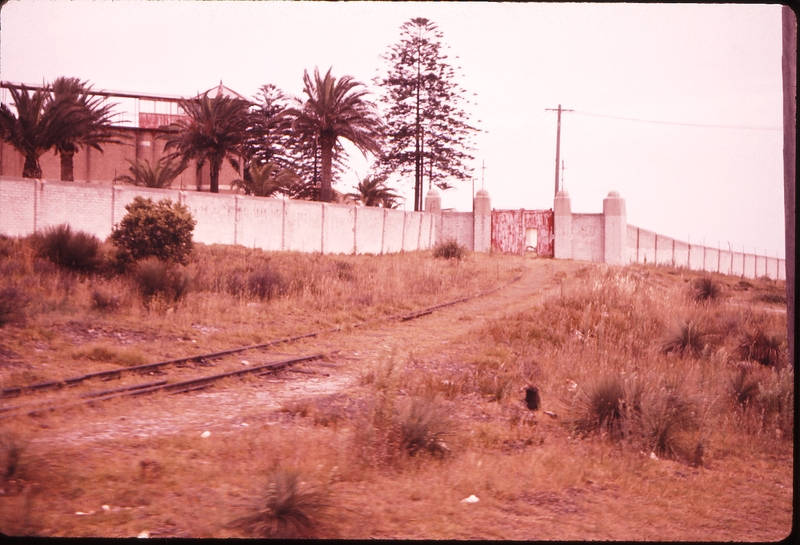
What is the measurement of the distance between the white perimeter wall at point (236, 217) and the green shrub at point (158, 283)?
30.3 feet

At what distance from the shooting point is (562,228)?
1516 inches

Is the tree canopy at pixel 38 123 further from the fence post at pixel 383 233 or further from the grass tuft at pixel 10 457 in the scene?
the grass tuft at pixel 10 457

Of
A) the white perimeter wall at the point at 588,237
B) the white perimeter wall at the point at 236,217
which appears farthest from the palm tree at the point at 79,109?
the white perimeter wall at the point at 588,237

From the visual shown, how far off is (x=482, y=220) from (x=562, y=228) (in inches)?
184

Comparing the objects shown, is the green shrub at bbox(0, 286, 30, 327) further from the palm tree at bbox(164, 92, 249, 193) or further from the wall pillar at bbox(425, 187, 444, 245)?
the wall pillar at bbox(425, 187, 444, 245)

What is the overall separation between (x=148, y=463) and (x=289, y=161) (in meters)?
43.1

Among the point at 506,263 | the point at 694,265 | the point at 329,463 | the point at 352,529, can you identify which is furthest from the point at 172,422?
the point at 694,265

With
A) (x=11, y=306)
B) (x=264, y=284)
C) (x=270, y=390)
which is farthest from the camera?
(x=264, y=284)

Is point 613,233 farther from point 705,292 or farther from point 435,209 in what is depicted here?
point 705,292

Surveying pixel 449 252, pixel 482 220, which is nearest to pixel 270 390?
pixel 449 252

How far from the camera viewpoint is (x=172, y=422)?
6.80 m

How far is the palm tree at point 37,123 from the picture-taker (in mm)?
27766

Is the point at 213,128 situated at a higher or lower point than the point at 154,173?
higher

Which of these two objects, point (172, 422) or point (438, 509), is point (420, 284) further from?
point (438, 509)
